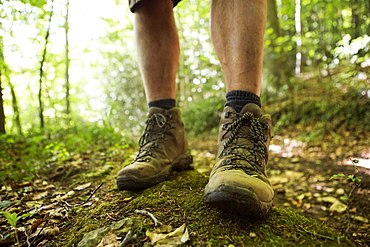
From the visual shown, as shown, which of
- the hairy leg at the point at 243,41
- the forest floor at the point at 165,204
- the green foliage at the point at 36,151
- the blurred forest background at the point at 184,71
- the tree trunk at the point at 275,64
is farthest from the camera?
the tree trunk at the point at 275,64

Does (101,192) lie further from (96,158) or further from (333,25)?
(333,25)

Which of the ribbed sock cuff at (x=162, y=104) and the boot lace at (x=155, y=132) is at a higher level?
the ribbed sock cuff at (x=162, y=104)

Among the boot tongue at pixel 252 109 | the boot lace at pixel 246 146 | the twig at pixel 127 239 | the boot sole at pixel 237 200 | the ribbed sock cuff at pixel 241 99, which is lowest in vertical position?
the twig at pixel 127 239

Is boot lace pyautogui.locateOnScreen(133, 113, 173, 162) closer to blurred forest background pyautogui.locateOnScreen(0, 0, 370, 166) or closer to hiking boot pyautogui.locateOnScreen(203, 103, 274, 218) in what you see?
hiking boot pyautogui.locateOnScreen(203, 103, 274, 218)

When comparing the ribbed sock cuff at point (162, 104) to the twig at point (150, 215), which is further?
the ribbed sock cuff at point (162, 104)

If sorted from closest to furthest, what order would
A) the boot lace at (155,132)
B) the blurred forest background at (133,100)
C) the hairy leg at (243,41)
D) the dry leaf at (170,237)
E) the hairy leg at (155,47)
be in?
the dry leaf at (170,237)
the hairy leg at (243,41)
the boot lace at (155,132)
the hairy leg at (155,47)
the blurred forest background at (133,100)

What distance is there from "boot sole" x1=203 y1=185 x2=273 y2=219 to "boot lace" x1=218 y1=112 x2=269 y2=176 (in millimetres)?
216

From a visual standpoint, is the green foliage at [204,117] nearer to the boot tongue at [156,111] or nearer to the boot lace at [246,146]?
the boot tongue at [156,111]

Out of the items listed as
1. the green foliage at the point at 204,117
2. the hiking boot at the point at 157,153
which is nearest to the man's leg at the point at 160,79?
the hiking boot at the point at 157,153

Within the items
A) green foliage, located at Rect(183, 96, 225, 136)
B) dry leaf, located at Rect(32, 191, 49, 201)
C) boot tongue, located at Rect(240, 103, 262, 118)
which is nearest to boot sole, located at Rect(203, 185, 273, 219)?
boot tongue, located at Rect(240, 103, 262, 118)

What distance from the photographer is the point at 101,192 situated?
4.82ft

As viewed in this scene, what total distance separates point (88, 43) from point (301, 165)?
240 inches

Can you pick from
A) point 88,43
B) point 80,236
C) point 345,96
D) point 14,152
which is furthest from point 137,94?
point 80,236

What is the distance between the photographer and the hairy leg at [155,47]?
1.66m
